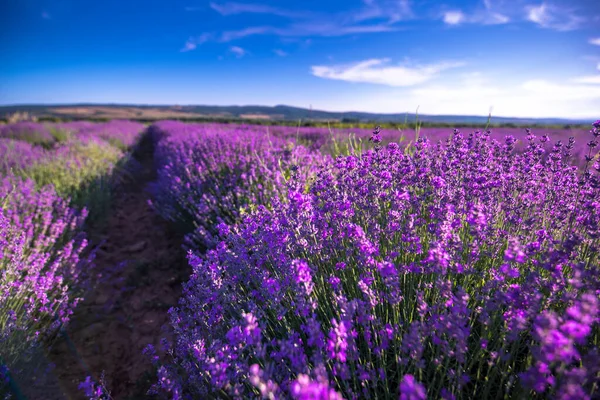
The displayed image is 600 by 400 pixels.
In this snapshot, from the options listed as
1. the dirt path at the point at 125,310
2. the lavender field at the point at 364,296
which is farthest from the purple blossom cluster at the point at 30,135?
the lavender field at the point at 364,296

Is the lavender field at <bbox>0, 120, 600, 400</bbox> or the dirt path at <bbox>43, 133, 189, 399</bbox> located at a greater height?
the lavender field at <bbox>0, 120, 600, 400</bbox>

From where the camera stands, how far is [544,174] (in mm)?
2146

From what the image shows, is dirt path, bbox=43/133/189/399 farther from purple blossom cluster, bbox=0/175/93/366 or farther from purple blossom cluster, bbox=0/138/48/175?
purple blossom cluster, bbox=0/138/48/175

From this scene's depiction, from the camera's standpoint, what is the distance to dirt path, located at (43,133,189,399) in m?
2.32

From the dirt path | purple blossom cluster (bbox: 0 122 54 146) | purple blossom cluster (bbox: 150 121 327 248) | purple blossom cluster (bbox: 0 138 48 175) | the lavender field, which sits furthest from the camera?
purple blossom cluster (bbox: 0 122 54 146)

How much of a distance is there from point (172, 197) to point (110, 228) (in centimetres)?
120

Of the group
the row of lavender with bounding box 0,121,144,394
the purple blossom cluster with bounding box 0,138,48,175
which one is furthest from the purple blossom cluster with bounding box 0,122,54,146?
the purple blossom cluster with bounding box 0,138,48,175

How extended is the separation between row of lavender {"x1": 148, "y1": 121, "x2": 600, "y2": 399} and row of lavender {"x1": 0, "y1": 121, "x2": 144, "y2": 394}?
1201 millimetres

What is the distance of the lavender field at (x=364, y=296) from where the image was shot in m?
1.05

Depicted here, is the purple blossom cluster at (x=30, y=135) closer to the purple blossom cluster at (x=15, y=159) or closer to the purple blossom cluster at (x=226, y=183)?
the purple blossom cluster at (x=15, y=159)

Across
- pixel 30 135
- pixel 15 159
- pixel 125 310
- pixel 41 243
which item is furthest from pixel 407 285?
pixel 30 135

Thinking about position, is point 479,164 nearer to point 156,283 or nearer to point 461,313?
point 461,313

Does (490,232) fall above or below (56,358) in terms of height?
above

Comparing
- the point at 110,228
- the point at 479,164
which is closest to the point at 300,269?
the point at 479,164
